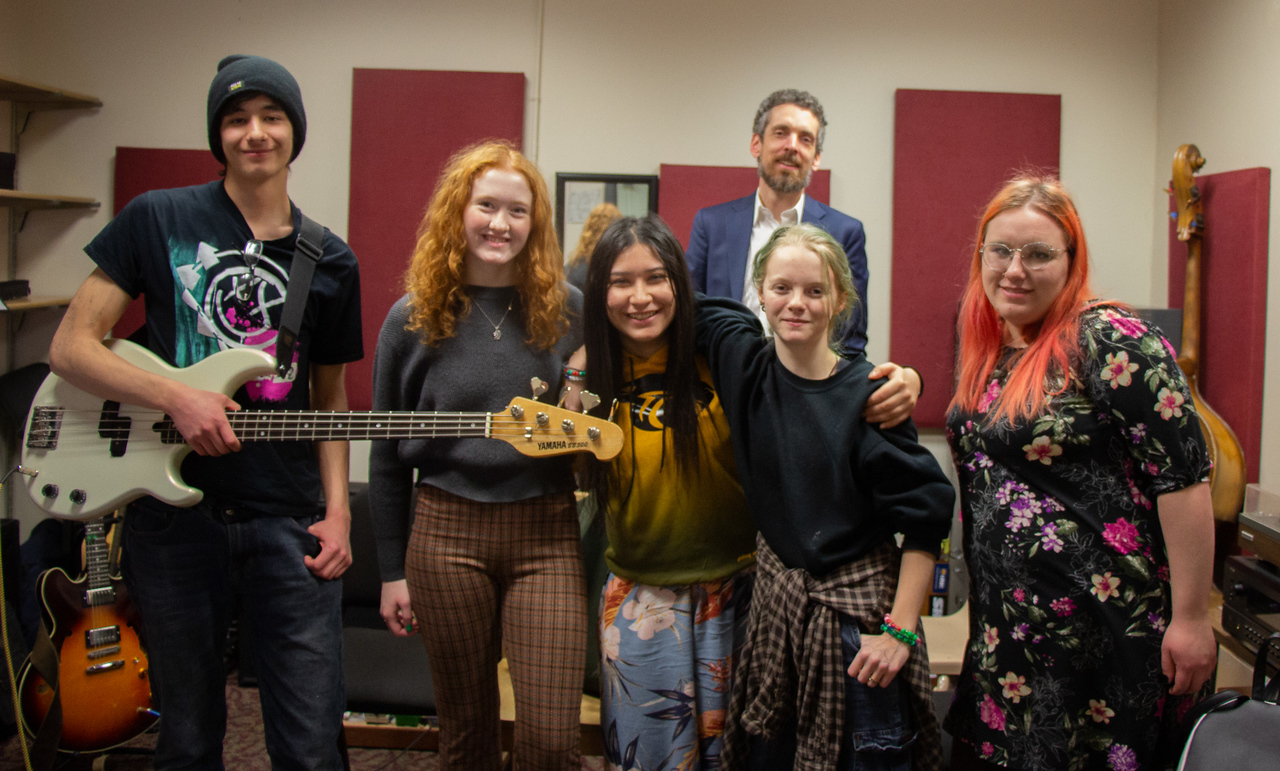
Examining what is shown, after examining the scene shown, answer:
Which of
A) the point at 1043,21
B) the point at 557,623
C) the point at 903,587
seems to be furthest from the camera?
the point at 1043,21

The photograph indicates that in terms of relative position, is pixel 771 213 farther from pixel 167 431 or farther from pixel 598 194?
pixel 167 431

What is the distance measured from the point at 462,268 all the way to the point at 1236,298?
9.99ft

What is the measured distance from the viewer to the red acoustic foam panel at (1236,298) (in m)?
3.03

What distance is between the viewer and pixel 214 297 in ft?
5.45

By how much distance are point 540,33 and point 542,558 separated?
2.97m

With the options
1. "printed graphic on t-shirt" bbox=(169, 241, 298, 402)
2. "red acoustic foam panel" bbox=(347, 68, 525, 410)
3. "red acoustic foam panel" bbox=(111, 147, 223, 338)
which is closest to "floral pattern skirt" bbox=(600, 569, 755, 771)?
"printed graphic on t-shirt" bbox=(169, 241, 298, 402)

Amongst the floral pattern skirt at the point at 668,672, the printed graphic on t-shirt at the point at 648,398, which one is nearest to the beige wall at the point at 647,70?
the printed graphic on t-shirt at the point at 648,398

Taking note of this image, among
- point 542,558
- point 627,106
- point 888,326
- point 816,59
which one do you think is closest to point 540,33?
point 627,106

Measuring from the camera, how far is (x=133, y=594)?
1688 mm

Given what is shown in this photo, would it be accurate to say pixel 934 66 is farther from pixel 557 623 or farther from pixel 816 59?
pixel 557 623

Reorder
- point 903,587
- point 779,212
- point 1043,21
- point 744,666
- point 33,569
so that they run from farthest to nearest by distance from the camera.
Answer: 1. point 1043,21
2. point 33,569
3. point 779,212
4. point 744,666
5. point 903,587

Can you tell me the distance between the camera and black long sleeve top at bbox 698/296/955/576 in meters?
1.45

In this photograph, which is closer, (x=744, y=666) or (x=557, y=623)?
(x=744, y=666)

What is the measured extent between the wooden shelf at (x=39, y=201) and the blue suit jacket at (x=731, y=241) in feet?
9.80
